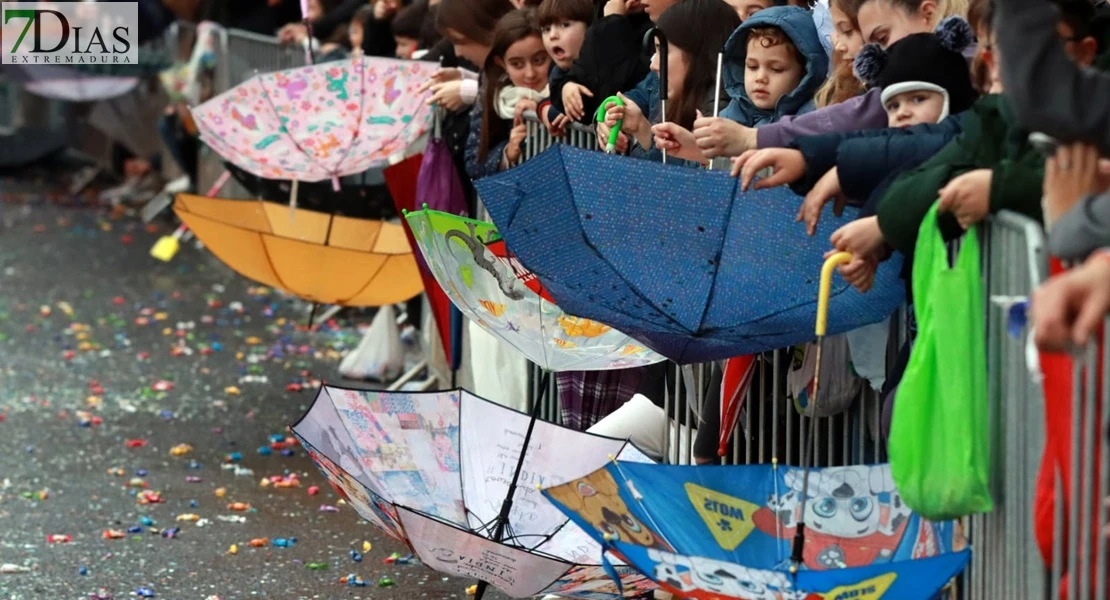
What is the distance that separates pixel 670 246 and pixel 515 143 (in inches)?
105

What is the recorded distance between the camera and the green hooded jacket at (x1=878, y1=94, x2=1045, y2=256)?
342cm

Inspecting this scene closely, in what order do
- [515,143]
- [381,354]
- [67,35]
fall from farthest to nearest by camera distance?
[67,35] < [381,354] < [515,143]

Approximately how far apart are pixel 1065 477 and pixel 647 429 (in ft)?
8.35

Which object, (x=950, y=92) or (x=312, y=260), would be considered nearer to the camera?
(x=950, y=92)

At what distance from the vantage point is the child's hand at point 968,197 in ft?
11.3

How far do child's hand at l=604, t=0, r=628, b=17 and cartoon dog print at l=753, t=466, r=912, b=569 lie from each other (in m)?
2.94

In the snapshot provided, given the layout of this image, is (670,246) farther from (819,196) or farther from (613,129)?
(613,129)

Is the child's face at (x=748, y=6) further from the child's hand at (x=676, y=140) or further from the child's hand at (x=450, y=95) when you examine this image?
the child's hand at (x=450, y=95)

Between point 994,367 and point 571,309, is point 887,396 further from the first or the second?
point 571,309

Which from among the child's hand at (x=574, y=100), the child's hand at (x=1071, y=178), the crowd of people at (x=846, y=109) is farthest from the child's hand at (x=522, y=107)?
the child's hand at (x=1071, y=178)

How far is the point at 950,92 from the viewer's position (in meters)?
4.19

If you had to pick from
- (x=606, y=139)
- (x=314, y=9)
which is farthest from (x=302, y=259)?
(x=314, y=9)

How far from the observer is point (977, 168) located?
3.59 m

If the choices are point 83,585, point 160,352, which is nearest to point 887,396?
point 83,585
